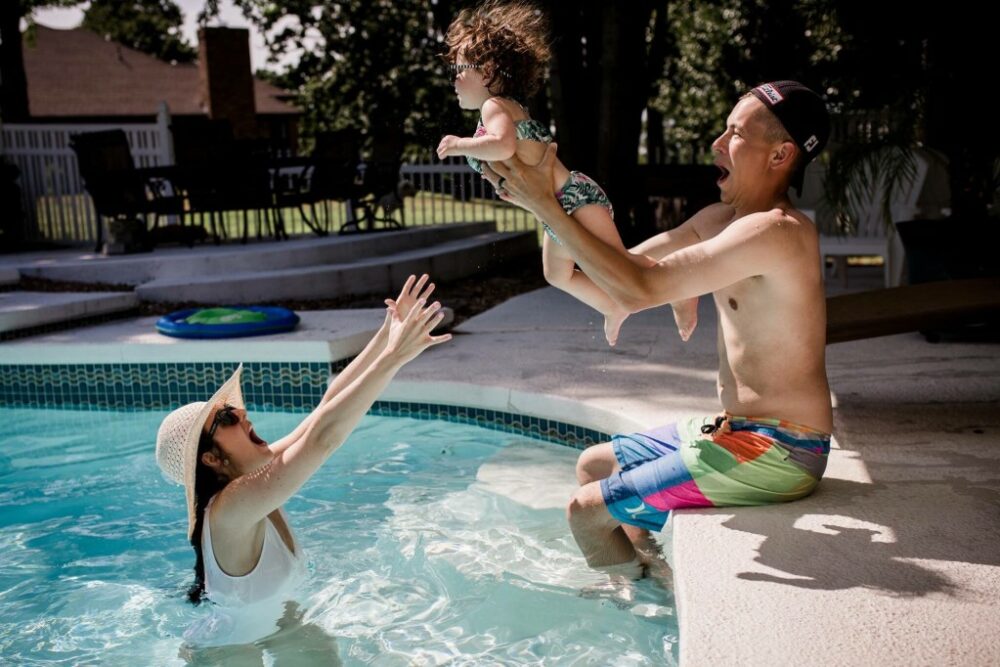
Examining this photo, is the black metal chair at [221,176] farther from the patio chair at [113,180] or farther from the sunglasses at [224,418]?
the sunglasses at [224,418]

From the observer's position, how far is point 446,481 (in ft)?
17.5

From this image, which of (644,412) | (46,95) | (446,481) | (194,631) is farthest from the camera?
(46,95)

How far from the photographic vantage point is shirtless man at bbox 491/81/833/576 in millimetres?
2820

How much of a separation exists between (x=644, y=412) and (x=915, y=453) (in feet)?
4.50

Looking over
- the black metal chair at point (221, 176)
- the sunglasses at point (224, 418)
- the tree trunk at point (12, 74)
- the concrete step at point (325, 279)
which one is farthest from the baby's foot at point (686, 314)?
the tree trunk at point (12, 74)

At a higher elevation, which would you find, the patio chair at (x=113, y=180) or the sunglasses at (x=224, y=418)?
the patio chair at (x=113, y=180)

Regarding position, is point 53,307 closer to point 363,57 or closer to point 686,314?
point 686,314

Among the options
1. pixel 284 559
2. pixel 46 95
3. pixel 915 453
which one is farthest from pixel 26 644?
pixel 46 95

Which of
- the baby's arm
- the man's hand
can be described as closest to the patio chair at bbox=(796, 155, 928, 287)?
the baby's arm

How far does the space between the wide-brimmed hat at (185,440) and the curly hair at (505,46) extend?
1.29 metres

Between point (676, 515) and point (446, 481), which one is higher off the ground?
point (676, 515)

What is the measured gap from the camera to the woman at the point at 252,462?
9.15 ft

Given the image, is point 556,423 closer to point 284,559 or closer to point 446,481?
point 446,481

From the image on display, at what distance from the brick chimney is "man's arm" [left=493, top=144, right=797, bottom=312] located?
23577 mm
